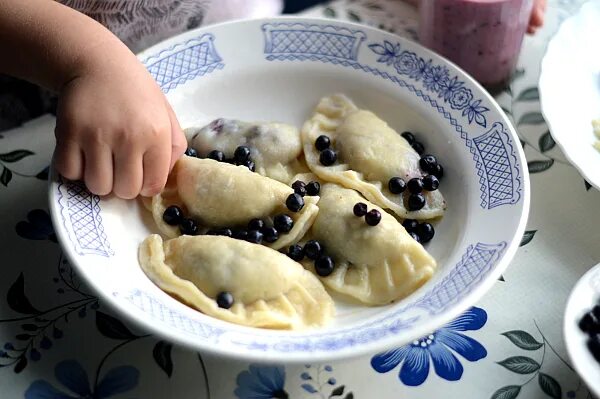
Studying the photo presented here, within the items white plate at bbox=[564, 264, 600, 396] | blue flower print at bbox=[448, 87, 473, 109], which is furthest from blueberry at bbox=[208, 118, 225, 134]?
white plate at bbox=[564, 264, 600, 396]

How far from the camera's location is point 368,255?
4.44 ft

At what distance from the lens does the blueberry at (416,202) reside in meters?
1.44

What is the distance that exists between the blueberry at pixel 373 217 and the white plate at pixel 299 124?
0.14 meters

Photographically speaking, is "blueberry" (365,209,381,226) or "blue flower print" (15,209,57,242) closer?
"blueberry" (365,209,381,226)

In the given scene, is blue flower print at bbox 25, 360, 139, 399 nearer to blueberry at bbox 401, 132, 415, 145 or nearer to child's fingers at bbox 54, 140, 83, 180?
child's fingers at bbox 54, 140, 83, 180

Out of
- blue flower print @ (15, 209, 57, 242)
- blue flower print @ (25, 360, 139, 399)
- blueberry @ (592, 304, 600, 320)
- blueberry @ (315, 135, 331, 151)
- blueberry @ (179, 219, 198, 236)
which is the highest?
blueberry @ (592, 304, 600, 320)

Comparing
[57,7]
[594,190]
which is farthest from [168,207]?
[594,190]

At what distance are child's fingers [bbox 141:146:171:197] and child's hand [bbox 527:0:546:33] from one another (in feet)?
3.89

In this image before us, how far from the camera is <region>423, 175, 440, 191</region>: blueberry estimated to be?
146 cm

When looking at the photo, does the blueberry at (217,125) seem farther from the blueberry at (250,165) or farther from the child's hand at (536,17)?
the child's hand at (536,17)

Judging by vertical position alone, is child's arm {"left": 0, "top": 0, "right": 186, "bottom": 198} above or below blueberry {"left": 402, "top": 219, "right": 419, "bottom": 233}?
above

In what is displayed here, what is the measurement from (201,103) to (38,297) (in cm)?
60

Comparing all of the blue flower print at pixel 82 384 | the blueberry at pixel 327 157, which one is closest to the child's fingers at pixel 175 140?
the blueberry at pixel 327 157

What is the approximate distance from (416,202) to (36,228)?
81 cm
